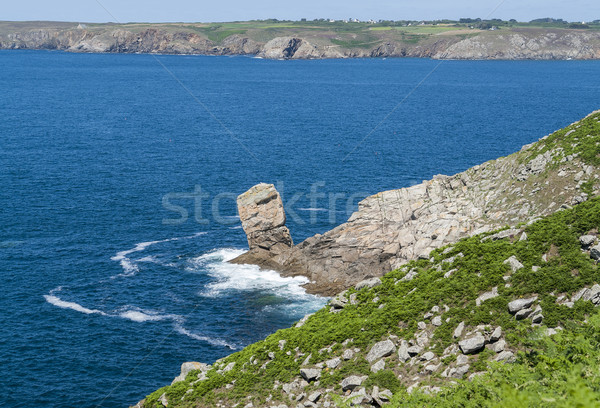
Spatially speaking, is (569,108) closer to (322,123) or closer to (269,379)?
(322,123)

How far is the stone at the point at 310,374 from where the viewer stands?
113 feet

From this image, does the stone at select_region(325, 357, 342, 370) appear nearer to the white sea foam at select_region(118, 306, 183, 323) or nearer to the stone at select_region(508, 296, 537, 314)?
the stone at select_region(508, 296, 537, 314)

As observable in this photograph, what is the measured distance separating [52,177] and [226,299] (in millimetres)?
59842

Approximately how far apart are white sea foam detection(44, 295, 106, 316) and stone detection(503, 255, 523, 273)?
45.3m

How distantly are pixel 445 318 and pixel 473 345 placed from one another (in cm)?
318

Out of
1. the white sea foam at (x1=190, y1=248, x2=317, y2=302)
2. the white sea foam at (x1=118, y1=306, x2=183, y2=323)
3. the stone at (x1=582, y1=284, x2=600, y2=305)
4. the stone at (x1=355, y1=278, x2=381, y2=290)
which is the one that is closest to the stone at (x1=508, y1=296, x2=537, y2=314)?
the stone at (x1=582, y1=284, x2=600, y2=305)

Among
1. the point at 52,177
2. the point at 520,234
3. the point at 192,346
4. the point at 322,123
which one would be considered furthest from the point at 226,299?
the point at 322,123

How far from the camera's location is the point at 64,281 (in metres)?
72.9

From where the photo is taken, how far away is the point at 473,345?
31.4 m

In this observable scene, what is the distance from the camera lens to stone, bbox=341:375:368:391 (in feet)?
107

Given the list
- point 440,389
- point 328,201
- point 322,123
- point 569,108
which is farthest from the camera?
point 569,108

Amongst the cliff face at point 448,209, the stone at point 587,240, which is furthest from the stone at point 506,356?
the cliff face at point 448,209

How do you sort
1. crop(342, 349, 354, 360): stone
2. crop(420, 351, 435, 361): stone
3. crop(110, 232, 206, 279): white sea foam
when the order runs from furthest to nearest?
crop(110, 232, 206, 279): white sea foam → crop(342, 349, 354, 360): stone → crop(420, 351, 435, 361): stone

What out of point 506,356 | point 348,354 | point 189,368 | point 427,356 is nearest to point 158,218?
point 189,368
